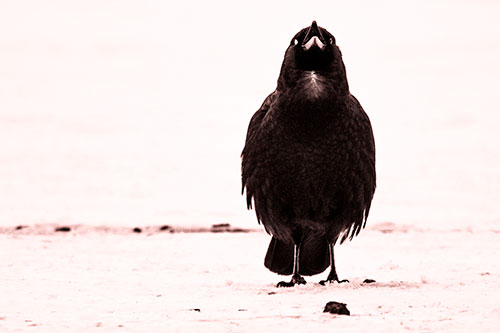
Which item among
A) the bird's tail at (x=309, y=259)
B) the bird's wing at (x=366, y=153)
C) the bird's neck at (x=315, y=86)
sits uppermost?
the bird's neck at (x=315, y=86)

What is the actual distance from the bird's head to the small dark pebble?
6.65 feet

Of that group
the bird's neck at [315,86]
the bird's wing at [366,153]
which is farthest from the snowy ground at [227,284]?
the bird's neck at [315,86]

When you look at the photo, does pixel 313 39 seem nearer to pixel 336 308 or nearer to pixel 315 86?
pixel 315 86

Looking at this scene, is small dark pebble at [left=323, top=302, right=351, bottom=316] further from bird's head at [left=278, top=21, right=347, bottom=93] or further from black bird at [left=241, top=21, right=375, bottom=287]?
bird's head at [left=278, top=21, right=347, bottom=93]

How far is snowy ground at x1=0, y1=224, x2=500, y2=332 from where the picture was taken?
230 inches

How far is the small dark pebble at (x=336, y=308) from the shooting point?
19.4 feet

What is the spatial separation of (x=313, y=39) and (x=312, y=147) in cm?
70

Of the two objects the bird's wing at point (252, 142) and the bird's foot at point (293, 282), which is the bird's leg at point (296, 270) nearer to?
the bird's foot at point (293, 282)

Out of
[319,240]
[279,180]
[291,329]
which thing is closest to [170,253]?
[319,240]

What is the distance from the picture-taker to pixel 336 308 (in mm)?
5949

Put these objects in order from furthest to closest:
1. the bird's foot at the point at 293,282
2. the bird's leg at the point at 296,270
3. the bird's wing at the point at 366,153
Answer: the bird's leg at the point at 296,270
the bird's foot at the point at 293,282
the bird's wing at the point at 366,153

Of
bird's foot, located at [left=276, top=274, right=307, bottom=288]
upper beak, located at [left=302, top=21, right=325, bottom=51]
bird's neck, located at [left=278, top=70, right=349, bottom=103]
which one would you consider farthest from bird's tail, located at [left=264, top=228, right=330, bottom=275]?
upper beak, located at [left=302, top=21, right=325, bottom=51]

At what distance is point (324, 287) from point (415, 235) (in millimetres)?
4480

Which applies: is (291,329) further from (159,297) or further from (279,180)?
(279,180)
